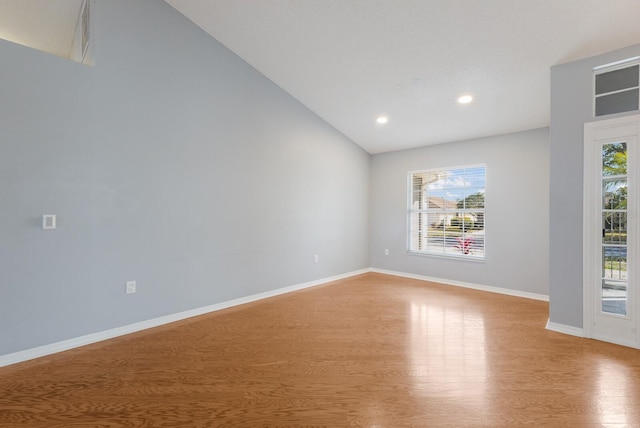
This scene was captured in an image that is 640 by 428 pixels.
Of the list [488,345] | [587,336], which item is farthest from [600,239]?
[488,345]

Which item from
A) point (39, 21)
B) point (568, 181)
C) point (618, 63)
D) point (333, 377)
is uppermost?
point (39, 21)

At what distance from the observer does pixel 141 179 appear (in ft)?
10.1

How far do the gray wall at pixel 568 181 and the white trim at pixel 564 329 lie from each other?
34 millimetres

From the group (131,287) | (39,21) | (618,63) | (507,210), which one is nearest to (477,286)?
(507,210)

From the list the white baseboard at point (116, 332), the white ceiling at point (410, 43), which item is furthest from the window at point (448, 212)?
the white baseboard at point (116, 332)

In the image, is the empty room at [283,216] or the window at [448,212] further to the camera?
the window at [448,212]

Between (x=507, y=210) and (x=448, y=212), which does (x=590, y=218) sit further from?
(x=448, y=212)

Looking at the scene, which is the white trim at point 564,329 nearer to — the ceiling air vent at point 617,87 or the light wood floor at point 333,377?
the light wood floor at point 333,377

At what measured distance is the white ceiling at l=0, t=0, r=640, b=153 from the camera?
8.66 ft

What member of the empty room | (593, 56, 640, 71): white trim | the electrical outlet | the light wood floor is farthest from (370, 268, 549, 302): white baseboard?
the electrical outlet

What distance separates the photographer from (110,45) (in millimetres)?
2875

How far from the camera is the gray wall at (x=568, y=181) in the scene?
2.92 m

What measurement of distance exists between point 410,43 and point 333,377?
10.6 feet

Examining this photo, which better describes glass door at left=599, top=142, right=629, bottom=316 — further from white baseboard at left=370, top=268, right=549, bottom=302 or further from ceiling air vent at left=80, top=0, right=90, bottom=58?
ceiling air vent at left=80, top=0, right=90, bottom=58
